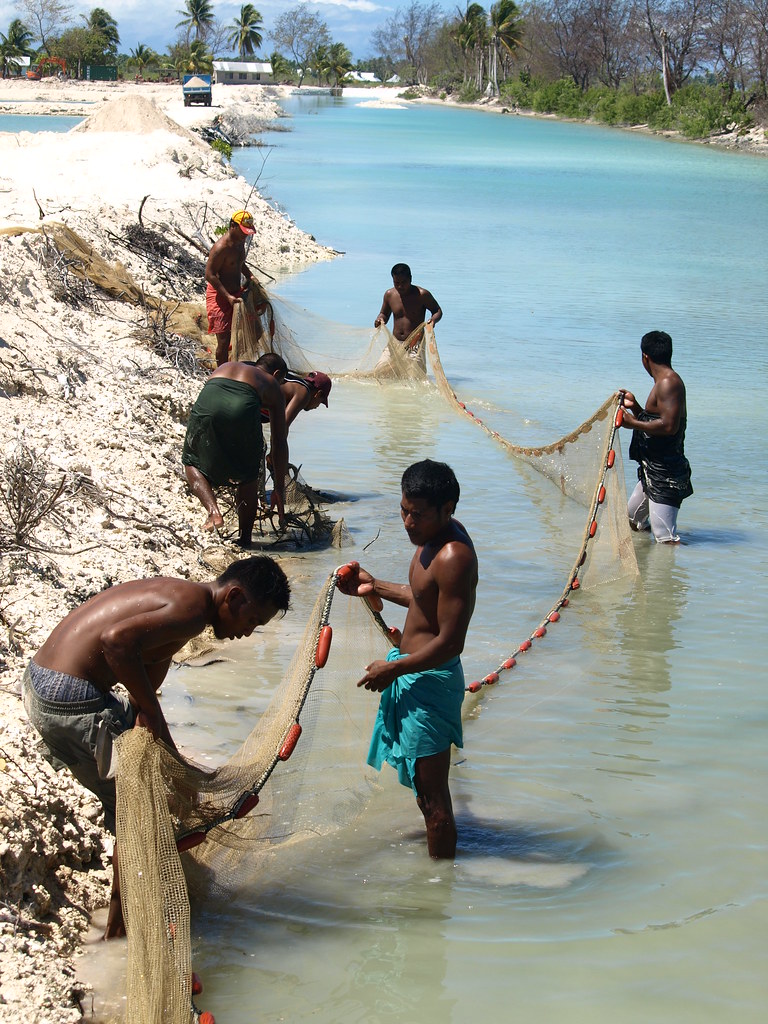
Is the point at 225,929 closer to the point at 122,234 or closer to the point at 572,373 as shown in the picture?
the point at 572,373

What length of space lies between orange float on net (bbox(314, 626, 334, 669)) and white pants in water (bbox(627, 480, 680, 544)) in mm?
4037

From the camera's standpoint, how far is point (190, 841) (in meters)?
Result: 3.07

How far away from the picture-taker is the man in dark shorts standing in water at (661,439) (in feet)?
21.6

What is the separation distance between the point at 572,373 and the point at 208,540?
22.0 feet

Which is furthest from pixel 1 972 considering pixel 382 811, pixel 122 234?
pixel 122 234

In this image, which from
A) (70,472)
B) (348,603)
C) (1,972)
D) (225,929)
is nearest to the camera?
(1,972)

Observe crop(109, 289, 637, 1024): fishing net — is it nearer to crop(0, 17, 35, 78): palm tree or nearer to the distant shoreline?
the distant shoreline

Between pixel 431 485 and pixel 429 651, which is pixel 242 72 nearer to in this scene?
pixel 431 485

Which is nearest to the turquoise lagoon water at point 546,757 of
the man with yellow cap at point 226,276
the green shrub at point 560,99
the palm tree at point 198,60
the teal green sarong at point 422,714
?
the teal green sarong at point 422,714

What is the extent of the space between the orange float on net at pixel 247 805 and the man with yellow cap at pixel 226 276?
18.5ft

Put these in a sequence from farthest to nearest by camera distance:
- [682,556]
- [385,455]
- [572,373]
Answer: [572,373] → [385,455] → [682,556]

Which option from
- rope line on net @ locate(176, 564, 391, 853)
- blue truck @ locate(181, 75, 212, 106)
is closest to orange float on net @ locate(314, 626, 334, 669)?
rope line on net @ locate(176, 564, 391, 853)

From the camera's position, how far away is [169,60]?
10419cm

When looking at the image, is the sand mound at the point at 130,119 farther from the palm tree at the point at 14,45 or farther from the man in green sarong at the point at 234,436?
the palm tree at the point at 14,45
